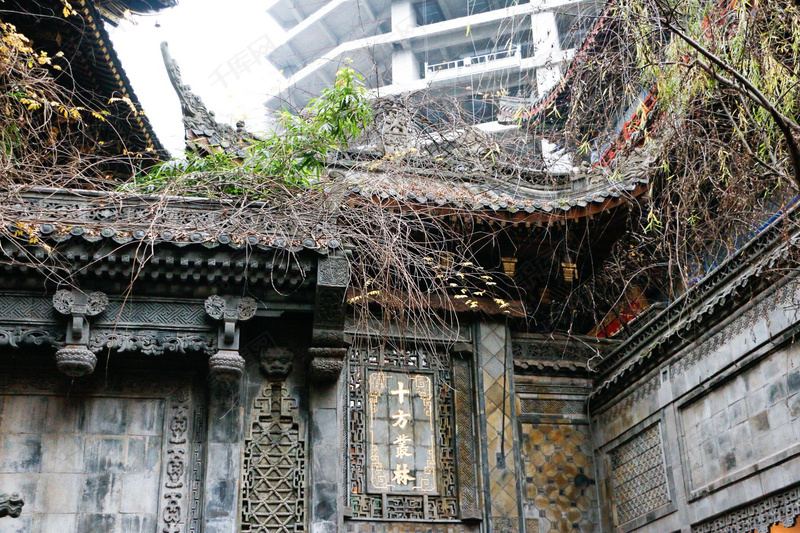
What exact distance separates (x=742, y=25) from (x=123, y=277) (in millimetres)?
5078

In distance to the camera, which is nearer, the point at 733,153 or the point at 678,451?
the point at 733,153

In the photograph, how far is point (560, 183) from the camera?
463 inches

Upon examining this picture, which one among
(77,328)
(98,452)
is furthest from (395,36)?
(98,452)

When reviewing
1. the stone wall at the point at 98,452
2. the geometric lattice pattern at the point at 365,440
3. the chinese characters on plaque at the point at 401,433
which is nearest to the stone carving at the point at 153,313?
the stone wall at the point at 98,452

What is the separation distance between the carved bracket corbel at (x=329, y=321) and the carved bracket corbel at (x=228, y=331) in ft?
1.83

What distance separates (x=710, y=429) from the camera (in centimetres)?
911

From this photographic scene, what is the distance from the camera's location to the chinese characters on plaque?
950 centimetres

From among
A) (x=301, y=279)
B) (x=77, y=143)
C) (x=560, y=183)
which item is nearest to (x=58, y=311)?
(x=301, y=279)

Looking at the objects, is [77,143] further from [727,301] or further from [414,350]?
[727,301]

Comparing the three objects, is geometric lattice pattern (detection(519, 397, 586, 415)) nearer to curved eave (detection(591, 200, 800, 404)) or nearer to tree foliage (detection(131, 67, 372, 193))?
curved eave (detection(591, 200, 800, 404))

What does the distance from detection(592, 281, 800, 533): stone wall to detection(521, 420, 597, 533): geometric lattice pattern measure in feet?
0.56

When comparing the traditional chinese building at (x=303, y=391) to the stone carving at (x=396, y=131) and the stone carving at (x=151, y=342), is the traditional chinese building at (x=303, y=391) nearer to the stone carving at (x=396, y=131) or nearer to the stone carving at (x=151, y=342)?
the stone carving at (x=151, y=342)

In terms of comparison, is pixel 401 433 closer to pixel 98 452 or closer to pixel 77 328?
pixel 98 452

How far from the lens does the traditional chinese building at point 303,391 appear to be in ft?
25.6
